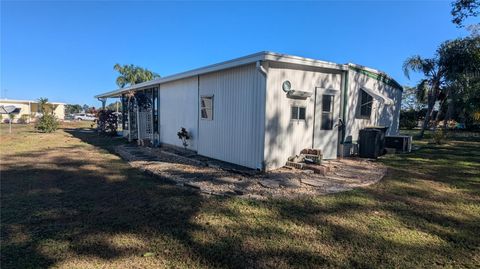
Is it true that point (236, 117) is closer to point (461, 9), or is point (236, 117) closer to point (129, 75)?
point (461, 9)

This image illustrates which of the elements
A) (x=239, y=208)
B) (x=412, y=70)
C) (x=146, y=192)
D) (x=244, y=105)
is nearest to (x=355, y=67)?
(x=244, y=105)

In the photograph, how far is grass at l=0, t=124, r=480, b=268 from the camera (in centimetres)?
286

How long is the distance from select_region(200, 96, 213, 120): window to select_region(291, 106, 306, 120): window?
8.43ft

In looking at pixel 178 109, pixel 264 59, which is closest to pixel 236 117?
pixel 264 59

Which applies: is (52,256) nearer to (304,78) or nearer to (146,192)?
A: (146,192)

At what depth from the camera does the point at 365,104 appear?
937cm

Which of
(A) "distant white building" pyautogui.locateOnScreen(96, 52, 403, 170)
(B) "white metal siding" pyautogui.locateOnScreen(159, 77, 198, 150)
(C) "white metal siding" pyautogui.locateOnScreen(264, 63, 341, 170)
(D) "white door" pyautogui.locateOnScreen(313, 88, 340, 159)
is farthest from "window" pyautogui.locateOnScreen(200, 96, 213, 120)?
(D) "white door" pyautogui.locateOnScreen(313, 88, 340, 159)

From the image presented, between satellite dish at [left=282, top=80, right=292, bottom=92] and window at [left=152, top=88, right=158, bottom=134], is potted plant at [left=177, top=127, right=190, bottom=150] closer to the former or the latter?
window at [left=152, top=88, right=158, bottom=134]

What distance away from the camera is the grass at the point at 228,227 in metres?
2.86

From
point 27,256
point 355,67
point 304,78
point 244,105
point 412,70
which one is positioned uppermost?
point 412,70

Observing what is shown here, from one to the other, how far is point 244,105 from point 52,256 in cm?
498

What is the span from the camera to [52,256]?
2855mm

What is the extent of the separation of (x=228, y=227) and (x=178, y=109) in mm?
7448

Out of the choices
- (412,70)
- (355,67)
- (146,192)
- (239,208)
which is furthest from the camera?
(412,70)
